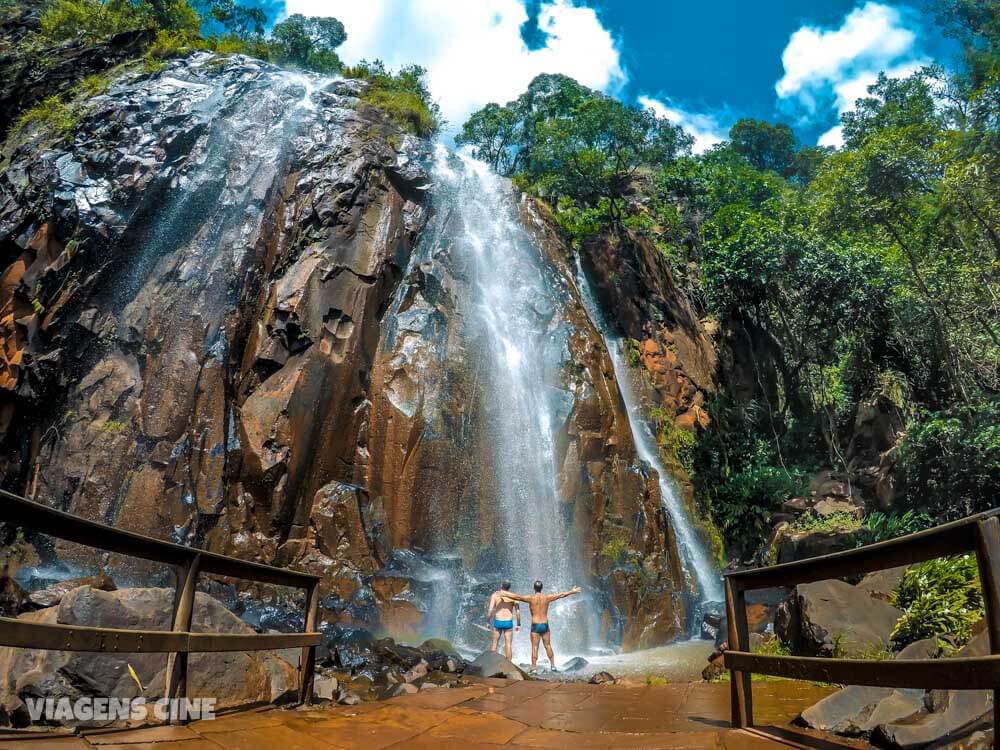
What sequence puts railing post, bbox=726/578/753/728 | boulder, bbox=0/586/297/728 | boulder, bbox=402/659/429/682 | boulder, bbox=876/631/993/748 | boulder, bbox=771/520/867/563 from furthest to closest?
boulder, bbox=771/520/867/563
boulder, bbox=402/659/429/682
boulder, bbox=0/586/297/728
railing post, bbox=726/578/753/728
boulder, bbox=876/631/993/748

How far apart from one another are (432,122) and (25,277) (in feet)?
48.1

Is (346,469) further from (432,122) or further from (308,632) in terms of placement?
(432,122)

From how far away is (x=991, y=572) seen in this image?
2.34 m

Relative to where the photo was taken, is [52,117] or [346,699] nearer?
[346,699]

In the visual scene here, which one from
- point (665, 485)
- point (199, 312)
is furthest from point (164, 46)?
point (665, 485)

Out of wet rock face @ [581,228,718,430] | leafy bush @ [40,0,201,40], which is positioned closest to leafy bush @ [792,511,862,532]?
wet rock face @ [581,228,718,430]

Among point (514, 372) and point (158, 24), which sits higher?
point (158, 24)

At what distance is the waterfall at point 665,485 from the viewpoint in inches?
639

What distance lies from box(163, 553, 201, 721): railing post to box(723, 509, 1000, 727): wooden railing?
10.0ft

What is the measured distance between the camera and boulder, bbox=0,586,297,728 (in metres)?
4.62

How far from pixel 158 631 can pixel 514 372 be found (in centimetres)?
1341

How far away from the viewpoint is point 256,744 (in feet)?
10.1

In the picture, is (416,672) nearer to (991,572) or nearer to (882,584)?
(882,584)

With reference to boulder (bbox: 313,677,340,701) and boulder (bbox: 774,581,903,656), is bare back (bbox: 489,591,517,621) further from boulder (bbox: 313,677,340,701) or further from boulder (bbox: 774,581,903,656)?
boulder (bbox: 313,677,340,701)
